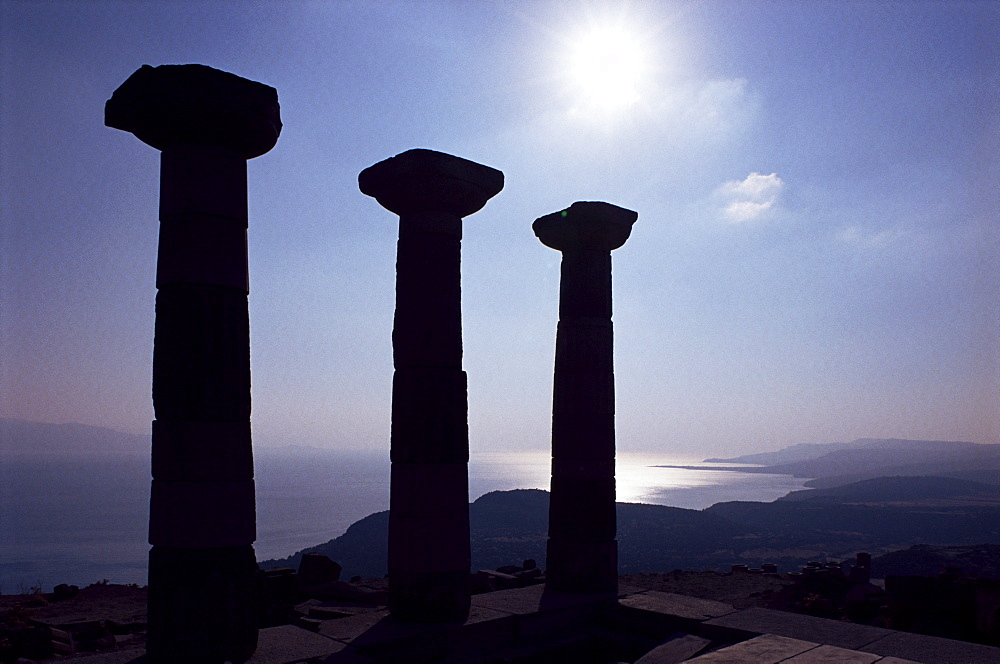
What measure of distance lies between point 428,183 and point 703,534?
71080 mm

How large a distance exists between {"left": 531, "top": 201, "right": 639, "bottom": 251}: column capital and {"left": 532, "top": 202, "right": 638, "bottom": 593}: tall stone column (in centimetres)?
2

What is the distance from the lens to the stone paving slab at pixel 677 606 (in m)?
9.86

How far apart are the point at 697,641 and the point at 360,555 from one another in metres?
49.7

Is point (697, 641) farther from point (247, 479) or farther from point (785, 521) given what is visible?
point (785, 521)

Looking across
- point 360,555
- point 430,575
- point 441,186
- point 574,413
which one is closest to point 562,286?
point 574,413

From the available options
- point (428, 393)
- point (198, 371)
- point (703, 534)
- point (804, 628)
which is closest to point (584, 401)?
point (428, 393)

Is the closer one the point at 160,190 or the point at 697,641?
the point at 160,190

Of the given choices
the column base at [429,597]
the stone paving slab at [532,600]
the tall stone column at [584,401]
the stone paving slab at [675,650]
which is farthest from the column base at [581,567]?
the stone paving slab at [675,650]

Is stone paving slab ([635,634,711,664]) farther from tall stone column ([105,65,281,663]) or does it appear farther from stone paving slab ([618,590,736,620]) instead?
tall stone column ([105,65,281,663])

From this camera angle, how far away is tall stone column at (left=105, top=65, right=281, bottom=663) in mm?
7609

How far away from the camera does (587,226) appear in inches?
481

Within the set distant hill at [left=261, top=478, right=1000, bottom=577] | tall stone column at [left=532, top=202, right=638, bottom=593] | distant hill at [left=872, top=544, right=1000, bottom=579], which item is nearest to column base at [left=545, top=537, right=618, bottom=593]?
tall stone column at [left=532, top=202, right=638, bottom=593]

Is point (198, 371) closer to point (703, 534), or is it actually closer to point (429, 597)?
point (429, 597)

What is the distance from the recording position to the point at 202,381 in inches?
303
